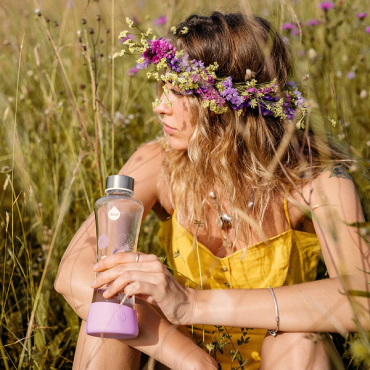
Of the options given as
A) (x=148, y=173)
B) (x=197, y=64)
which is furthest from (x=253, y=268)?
(x=197, y=64)

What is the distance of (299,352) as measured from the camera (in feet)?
4.69

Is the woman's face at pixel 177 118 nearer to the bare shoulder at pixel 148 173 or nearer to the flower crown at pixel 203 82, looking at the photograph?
the flower crown at pixel 203 82

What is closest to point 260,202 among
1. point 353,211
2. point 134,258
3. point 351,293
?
point 353,211

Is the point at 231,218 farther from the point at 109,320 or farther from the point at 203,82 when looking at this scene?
the point at 109,320

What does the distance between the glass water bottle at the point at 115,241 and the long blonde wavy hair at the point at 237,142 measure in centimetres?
44

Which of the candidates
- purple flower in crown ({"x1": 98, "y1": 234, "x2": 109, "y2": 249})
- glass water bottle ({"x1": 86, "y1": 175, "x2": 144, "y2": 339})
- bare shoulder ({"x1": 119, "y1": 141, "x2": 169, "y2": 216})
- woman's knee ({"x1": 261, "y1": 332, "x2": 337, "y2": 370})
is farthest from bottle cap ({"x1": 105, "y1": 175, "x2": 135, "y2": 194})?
woman's knee ({"x1": 261, "y1": 332, "x2": 337, "y2": 370})

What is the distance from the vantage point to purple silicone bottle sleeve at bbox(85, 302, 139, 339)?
1.24 metres

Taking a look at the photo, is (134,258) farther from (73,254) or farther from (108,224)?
(73,254)

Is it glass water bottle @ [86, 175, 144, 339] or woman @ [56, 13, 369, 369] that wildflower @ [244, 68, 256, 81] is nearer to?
woman @ [56, 13, 369, 369]

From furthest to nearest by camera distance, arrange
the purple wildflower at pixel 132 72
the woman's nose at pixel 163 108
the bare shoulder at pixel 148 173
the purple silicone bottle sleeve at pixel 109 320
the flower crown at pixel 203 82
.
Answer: the purple wildflower at pixel 132 72 < the bare shoulder at pixel 148 173 < the woman's nose at pixel 163 108 < the flower crown at pixel 203 82 < the purple silicone bottle sleeve at pixel 109 320

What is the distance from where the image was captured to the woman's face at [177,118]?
5.46 feet

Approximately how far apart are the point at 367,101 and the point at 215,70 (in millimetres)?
1375

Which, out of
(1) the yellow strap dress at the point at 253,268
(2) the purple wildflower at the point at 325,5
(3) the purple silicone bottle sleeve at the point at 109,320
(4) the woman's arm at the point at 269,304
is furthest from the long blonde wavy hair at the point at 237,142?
(2) the purple wildflower at the point at 325,5

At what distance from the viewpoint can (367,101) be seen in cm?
260
